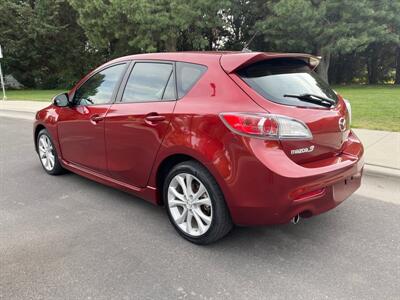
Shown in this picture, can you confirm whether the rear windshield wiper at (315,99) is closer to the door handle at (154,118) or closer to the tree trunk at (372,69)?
the door handle at (154,118)

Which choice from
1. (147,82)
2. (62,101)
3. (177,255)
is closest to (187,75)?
(147,82)

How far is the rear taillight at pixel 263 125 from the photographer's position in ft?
8.56

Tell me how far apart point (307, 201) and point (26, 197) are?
3301 millimetres

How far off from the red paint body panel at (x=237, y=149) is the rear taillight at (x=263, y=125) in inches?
1.9

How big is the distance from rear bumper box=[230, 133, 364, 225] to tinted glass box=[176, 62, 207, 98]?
83 centimetres

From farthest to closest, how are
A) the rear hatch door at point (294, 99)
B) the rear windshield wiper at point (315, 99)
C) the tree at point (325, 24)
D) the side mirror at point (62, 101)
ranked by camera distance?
1. the tree at point (325, 24)
2. the side mirror at point (62, 101)
3. the rear windshield wiper at point (315, 99)
4. the rear hatch door at point (294, 99)

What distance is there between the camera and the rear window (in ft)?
Result: 9.29

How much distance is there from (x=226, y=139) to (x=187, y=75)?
2.54 ft

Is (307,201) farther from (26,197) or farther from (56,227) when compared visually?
(26,197)

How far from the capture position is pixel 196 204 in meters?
3.04

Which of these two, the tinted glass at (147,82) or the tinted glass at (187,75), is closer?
the tinted glass at (187,75)

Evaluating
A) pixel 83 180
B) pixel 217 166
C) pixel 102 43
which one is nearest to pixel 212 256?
pixel 217 166

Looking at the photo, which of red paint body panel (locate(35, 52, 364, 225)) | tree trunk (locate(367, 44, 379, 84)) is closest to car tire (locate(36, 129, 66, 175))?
red paint body panel (locate(35, 52, 364, 225))

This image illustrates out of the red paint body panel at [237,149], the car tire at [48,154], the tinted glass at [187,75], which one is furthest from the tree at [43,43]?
the tinted glass at [187,75]
